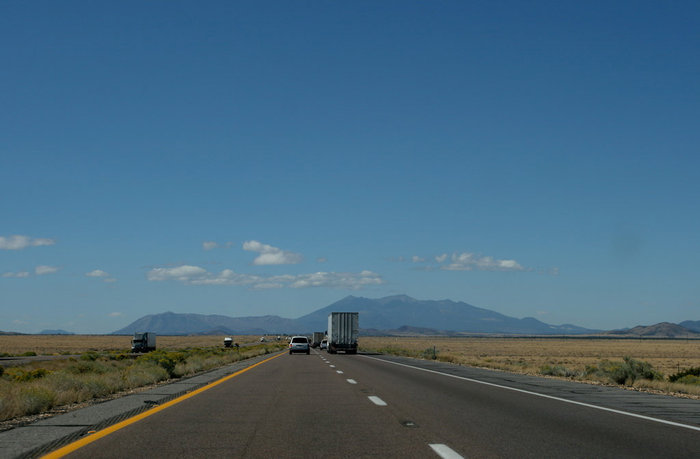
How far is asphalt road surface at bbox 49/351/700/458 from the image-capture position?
8.09 m

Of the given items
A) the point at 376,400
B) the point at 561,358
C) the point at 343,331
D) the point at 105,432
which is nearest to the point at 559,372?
the point at 376,400

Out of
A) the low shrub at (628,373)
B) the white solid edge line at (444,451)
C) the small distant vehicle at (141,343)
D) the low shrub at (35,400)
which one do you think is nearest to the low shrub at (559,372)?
the low shrub at (628,373)

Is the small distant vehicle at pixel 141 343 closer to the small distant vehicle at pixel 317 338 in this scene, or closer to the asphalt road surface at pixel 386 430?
the small distant vehicle at pixel 317 338

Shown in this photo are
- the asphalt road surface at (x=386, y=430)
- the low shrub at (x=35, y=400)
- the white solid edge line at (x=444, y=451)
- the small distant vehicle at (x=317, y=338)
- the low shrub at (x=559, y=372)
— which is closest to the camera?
the white solid edge line at (x=444, y=451)

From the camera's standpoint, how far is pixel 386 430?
9820 mm

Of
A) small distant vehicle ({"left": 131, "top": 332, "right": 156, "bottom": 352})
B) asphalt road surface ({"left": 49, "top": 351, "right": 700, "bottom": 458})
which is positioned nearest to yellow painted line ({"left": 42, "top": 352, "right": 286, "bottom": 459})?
asphalt road surface ({"left": 49, "top": 351, "right": 700, "bottom": 458})

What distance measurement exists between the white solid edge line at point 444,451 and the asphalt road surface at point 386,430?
0.4 inches

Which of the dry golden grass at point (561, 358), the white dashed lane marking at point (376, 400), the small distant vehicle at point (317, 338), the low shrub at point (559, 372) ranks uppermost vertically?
the small distant vehicle at point (317, 338)

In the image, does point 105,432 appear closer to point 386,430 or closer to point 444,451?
point 386,430

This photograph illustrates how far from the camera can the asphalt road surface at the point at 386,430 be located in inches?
319

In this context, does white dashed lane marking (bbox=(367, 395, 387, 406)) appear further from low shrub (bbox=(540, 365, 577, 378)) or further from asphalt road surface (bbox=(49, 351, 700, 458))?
low shrub (bbox=(540, 365, 577, 378))

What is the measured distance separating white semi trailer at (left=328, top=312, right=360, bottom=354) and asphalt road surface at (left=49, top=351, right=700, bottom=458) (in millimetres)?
40253

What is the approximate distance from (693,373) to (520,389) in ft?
45.7

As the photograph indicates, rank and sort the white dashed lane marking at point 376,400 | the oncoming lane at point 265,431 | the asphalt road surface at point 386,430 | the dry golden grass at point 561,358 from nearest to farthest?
the oncoming lane at point 265,431 → the asphalt road surface at point 386,430 → the white dashed lane marking at point 376,400 → the dry golden grass at point 561,358
